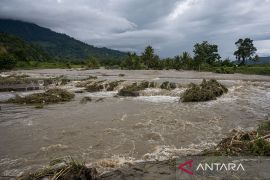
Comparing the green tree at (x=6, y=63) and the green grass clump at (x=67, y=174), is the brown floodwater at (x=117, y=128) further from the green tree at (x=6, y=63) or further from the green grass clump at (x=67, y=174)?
the green tree at (x=6, y=63)

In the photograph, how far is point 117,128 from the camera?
13.4 meters

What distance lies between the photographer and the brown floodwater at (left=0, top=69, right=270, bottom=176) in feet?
32.1

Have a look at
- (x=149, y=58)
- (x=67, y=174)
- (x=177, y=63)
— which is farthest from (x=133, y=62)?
(x=67, y=174)

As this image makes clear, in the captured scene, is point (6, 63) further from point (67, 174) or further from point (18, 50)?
point (67, 174)

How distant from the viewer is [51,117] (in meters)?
16.4

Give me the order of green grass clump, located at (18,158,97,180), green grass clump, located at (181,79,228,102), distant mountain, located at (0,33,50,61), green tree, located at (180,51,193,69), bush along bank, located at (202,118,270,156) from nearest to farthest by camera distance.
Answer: green grass clump, located at (18,158,97,180) → bush along bank, located at (202,118,270,156) → green grass clump, located at (181,79,228,102) → green tree, located at (180,51,193,69) → distant mountain, located at (0,33,50,61)

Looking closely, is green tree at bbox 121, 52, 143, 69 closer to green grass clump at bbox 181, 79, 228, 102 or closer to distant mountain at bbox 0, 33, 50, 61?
distant mountain at bbox 0, 33, 50, 61

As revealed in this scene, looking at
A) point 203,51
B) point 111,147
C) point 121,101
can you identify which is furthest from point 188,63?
point 111,147

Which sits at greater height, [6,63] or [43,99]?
[6,63]

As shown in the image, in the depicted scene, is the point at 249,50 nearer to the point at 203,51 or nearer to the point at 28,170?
the point at 203,51

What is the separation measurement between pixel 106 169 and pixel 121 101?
13977 millimetres

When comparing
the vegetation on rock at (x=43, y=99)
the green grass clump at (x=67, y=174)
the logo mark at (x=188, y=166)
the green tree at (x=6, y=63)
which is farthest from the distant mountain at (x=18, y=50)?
the logo mark at (x=188, y=166)

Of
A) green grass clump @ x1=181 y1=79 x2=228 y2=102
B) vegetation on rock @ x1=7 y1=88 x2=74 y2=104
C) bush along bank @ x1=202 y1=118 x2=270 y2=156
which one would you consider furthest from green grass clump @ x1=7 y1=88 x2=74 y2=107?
bush along bank @ x1=202 y1=118 x2=270 y2=156

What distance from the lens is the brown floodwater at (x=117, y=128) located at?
9789 mm
